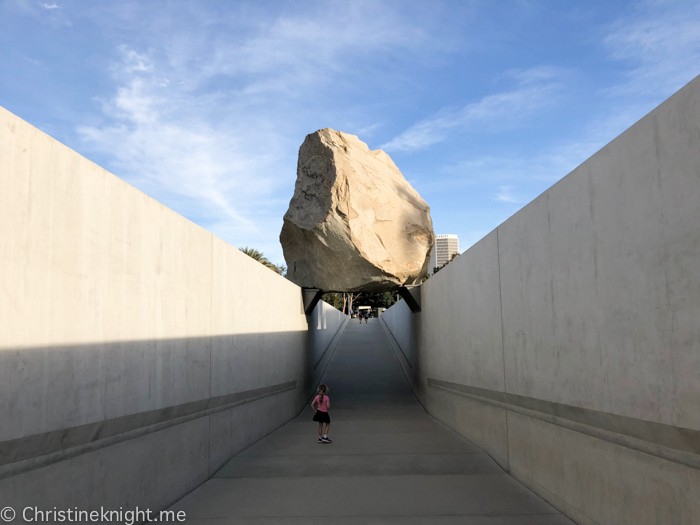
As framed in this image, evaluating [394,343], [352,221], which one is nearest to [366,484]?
[352,221]

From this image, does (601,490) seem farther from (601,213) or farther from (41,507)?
(41,507)

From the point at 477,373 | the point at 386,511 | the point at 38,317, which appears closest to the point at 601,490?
the point at 386,511

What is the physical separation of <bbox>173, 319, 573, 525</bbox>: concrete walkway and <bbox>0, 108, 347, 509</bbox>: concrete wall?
641mm

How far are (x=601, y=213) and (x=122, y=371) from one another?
14.6 feet

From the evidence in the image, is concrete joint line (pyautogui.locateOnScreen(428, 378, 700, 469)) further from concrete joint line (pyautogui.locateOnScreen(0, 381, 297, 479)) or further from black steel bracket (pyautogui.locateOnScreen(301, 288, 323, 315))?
black steel bracket (pyautogui.locateOnScreen(301, 288, 323, 315))

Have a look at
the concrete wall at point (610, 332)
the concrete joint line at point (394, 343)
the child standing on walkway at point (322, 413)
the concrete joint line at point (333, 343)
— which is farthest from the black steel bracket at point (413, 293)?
the concrete wall at point (610, 332)

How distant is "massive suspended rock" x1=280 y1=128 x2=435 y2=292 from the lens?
11.6 m

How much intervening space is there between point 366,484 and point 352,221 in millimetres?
6464

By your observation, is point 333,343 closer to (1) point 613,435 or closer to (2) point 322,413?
(2) point 322,413

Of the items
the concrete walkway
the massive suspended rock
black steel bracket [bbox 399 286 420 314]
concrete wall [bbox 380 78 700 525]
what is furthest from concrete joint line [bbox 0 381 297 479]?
black steel bracket [bbox 399 286 420 314]

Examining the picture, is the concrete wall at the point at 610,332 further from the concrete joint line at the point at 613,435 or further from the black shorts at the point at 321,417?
the black shorts at the point at 321,417

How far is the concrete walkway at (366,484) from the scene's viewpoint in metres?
5.09

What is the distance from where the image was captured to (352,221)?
11.5 meters

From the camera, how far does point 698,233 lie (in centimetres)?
316
